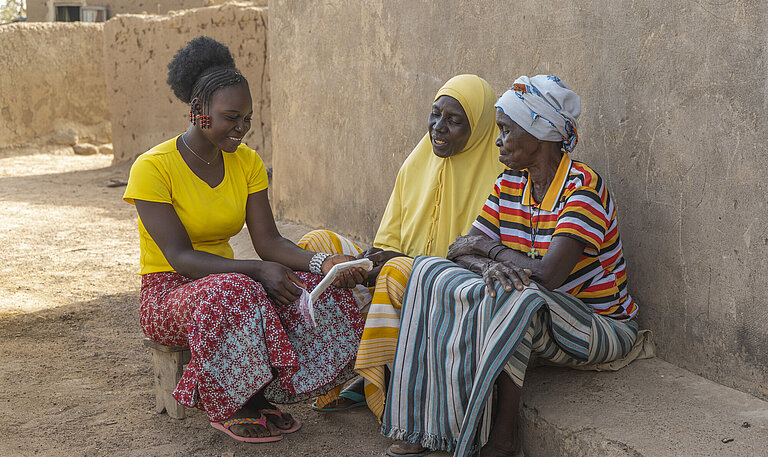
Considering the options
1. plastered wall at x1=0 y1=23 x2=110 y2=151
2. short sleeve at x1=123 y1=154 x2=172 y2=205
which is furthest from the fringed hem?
plastered wall at x1=0 y1=23 x2=110 y2=151

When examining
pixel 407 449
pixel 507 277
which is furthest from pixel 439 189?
pixel 407 449

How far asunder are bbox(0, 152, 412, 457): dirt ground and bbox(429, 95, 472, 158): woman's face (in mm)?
1277

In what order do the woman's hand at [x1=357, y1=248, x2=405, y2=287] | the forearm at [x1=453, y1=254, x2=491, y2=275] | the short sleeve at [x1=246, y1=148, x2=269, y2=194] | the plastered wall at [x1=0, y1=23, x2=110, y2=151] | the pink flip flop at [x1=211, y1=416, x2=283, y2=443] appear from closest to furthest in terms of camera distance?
1. the forearm at [x1=453, y1=254, x2=491, y2=275]
2. the pink flip flop at [x1=211, y1=416, x2=283, y2=443]
3. the woman's hand at [x1=357, y1=248, x2=405, y2=287]
4. the short sleeve at [x1=246, y1=148, x2=269, y2=194]
5. the plastered wall at [x1=0, y1=23, x2=110, y2=151]

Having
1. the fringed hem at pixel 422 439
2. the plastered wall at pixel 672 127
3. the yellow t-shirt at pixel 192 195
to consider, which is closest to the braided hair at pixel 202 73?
the yellow t-shirt at pixel 192 195

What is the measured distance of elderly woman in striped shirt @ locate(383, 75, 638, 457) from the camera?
111 inches

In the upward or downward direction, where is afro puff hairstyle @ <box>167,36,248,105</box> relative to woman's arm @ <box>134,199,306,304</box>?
upward

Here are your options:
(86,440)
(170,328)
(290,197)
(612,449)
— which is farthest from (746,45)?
(290,197)

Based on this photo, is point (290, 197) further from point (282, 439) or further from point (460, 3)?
point (282, 439)

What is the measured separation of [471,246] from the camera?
3246 millimetres

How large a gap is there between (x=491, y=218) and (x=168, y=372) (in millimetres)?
1579

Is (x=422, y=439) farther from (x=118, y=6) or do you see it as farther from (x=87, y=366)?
(x=118, y=6)

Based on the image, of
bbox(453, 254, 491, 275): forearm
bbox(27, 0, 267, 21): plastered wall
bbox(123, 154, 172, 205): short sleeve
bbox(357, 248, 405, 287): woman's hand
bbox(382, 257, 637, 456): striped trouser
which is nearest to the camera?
bbox(382, 257, 637, 456): striped trouser

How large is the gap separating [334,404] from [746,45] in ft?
7.47

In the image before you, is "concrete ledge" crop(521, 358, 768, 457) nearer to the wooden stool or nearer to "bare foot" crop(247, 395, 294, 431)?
"bare foot" crop(247, 395, 294, 431)
